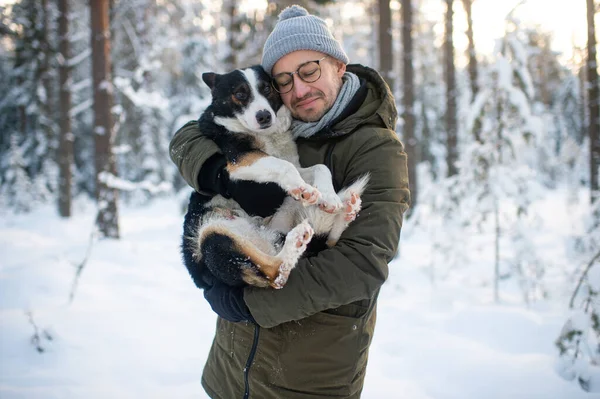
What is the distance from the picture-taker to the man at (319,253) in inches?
68.5

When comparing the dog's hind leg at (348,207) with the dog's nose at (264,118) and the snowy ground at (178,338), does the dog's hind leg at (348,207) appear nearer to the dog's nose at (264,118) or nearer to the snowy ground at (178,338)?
the dog's nose at (264,118)

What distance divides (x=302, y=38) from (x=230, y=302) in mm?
1466

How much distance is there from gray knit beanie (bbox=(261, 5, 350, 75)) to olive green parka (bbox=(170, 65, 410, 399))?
37 cm

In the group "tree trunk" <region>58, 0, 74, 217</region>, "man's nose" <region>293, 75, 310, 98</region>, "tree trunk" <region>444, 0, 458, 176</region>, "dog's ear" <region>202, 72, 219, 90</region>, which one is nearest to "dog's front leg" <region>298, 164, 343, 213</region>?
"man's nose" <region>293, 75, 310, 98</region>

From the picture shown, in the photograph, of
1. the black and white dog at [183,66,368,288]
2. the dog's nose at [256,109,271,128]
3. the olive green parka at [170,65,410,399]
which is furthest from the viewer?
the dog's nose at [256,109,271,128]

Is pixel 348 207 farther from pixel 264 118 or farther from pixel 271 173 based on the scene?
pixel 264 118

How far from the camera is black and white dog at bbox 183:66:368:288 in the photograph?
1.97 meters

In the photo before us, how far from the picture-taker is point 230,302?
1882 millimetres

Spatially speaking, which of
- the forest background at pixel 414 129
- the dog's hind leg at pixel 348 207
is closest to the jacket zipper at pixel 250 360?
the dog's hind leg at pixel 348 207

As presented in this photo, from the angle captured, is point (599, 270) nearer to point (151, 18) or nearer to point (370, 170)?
point (370, 170)

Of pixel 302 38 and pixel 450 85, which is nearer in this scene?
pixel 302 38

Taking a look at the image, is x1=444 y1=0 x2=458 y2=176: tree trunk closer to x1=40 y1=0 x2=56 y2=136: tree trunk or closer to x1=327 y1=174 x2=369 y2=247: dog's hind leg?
x1=327 y1=174 x2=369 y2=247: dog's hind leg

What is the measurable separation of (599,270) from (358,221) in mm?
2960

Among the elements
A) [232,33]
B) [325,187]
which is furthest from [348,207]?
[232,33]
